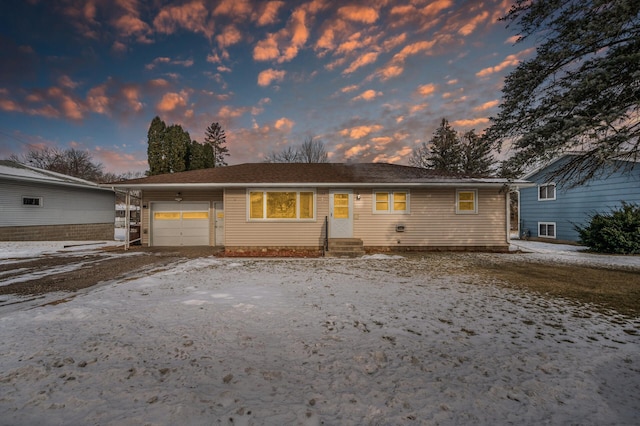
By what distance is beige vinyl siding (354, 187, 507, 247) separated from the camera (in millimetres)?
10461

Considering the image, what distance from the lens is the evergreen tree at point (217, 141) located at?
36062 mm

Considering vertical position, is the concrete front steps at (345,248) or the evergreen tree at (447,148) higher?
the evergreen tree at (447,148)

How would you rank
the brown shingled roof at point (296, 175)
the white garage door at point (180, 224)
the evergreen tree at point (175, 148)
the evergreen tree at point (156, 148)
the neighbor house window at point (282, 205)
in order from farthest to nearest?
1. the evergreen tree at point (175, 148)
2. the evergreen tree at point (156, 148)
3. the white garage door at point (180, 224)
4. the neighbor house window at point (282, 205)
5. the brown shingled roof at point (296, 175)

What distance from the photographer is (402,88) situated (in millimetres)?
13172

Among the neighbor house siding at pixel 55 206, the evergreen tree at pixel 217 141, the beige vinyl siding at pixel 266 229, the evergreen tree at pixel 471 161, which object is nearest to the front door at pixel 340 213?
the beige vinyl siding at pixel 266 229

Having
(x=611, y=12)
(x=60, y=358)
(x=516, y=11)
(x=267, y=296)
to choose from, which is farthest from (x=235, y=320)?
(x=516, y=11)

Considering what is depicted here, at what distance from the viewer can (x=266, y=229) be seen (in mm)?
10219

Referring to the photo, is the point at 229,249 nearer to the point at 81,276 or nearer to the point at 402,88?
the point at 81,276

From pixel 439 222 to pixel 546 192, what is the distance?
9047 mm

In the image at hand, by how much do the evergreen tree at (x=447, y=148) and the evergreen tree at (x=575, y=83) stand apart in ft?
67.8

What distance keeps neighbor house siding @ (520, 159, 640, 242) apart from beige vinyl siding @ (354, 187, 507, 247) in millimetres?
2772

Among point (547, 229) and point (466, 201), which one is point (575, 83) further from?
point (547, 229)

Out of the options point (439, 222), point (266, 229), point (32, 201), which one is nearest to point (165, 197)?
point (266, 229)

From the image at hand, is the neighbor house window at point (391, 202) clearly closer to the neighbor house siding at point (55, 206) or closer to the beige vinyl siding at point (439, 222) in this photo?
the beige vinyl siding at point (439, 222)
